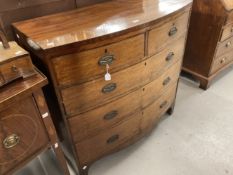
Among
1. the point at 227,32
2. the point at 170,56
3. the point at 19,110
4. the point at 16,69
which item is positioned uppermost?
the point at 16,69

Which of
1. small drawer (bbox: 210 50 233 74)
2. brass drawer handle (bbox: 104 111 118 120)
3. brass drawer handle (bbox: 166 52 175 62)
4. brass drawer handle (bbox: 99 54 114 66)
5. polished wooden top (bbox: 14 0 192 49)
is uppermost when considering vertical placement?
polished wooden top (bbox: 14 0 192 49)

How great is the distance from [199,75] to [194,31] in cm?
43

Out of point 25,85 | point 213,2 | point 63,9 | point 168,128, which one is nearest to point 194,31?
point 213,2

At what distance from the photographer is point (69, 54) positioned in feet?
2.82

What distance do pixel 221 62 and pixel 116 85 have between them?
4.63 feet

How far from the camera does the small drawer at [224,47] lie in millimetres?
1882

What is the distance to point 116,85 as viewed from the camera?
1097mm

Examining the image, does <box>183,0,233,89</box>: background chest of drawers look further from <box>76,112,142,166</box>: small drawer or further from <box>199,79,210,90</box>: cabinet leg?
<box>76,112,142,166</box>: small drawer

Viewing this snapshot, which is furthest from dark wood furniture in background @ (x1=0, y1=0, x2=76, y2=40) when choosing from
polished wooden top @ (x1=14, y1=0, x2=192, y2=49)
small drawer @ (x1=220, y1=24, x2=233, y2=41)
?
small drawer @ (x1=220, y1=24, x2=233, y2=41)

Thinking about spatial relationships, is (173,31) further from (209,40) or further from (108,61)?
(209,40)

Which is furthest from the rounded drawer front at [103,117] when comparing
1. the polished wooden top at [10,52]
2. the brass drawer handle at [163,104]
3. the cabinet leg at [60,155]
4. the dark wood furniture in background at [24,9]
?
the dark wood furniture in background at [24,9]

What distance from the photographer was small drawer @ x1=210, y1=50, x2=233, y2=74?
1.98 meters

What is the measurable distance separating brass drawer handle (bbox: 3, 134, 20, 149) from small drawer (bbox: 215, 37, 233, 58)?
1.74 m

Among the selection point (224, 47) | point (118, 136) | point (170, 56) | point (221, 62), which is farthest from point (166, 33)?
point (221, 62)
